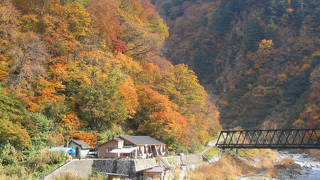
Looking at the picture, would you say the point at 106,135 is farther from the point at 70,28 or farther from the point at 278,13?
the point at 278,13

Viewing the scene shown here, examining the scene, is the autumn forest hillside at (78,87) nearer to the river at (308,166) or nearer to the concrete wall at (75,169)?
the concrete wall at (75,169)

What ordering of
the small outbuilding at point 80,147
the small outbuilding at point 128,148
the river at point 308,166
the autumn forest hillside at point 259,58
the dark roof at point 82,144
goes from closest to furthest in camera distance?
the small outbuilding at point 80,147 → the dark roof at point 82,144 → the small outbuilding at point 128,148 → the river at point 308,166 → the autumn forest hillside at point 259,58

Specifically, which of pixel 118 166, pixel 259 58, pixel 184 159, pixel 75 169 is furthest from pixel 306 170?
pixel 259 58

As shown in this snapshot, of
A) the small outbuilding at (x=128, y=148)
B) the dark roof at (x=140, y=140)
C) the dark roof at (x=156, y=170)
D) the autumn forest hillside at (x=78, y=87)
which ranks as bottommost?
the dark roof at (x=156, y=170)

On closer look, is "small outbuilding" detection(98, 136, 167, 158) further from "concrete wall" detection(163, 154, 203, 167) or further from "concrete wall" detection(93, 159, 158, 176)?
"concrete wall" detection(163, 154, 203, 167)

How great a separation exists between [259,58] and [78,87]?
238ft

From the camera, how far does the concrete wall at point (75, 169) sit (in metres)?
28.1

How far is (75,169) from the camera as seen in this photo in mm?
29750

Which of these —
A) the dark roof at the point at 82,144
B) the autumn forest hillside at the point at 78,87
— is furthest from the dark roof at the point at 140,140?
the dark roof at the point at 82,144

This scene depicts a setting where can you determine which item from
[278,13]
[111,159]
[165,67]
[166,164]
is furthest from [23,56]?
[278,13]

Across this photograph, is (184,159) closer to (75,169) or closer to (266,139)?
(75,169)

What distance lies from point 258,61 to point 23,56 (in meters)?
77.4

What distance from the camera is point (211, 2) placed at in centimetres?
14488

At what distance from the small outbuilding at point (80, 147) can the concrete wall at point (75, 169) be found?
2059mm
